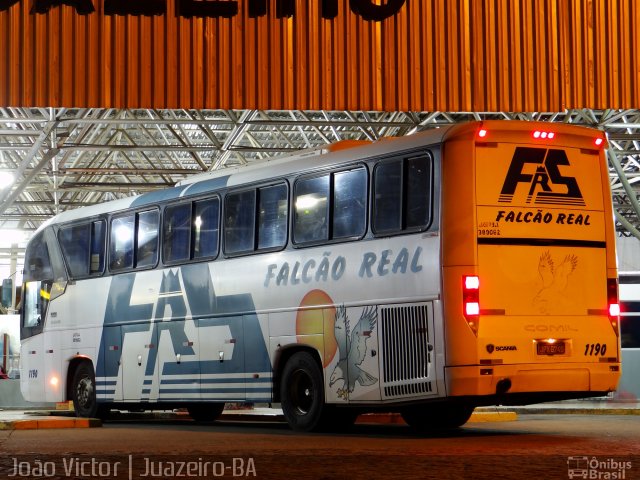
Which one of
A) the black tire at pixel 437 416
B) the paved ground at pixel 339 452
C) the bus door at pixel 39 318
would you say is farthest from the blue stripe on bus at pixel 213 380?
the bus door at pixel 39 318

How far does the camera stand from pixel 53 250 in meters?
19.3

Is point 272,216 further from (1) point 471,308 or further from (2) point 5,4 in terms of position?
(2) point 5,4

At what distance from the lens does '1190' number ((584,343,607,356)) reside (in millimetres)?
12914

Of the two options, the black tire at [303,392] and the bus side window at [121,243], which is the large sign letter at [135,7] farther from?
the black tire at [303,392]

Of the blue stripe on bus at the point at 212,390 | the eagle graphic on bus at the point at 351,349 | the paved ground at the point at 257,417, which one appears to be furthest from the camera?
the paved ground at the point at 257,417

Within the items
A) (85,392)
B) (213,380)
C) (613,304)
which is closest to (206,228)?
(213,380)

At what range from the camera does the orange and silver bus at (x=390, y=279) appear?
12523 mm

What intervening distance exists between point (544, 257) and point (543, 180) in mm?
800

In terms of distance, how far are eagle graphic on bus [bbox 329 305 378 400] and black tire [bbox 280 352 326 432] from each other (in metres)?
0.37

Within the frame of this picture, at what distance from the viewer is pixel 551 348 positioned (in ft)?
41.8

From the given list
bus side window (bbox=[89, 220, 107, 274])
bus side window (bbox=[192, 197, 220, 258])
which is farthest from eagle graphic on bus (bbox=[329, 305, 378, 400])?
bus side window (bbox=[89, 220, 107, 274])

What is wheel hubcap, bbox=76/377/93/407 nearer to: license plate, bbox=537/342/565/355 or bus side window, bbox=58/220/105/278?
bus side window, bbox=58/220/105/278

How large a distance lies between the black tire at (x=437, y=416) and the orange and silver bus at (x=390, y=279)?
0.02 metres

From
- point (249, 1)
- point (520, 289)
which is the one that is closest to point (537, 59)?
point (249, 1)
